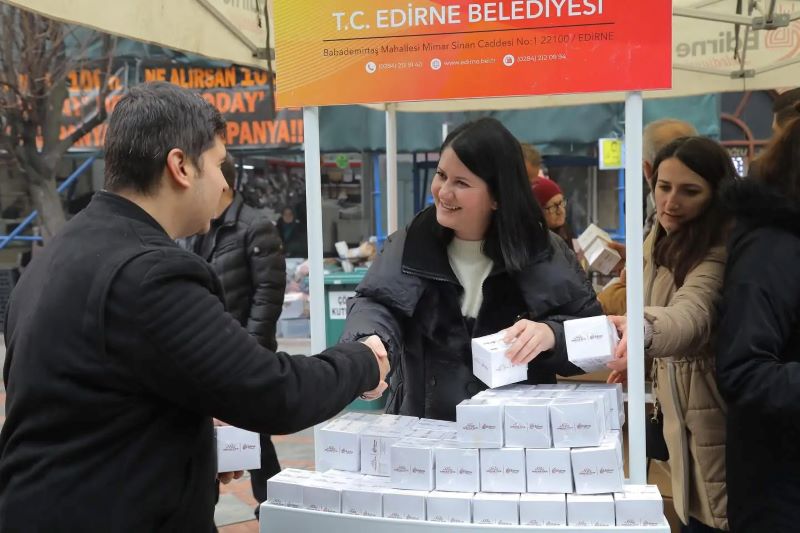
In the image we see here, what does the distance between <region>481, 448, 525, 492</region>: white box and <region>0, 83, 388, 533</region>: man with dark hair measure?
0.52 metres

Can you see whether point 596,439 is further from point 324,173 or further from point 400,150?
point 324,173

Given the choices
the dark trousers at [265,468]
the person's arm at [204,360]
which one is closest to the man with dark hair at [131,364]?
the person's arm at [204,360]

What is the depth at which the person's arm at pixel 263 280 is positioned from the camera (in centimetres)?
412

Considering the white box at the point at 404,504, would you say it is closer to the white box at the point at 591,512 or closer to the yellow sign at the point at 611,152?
the white box at the point at 591,512

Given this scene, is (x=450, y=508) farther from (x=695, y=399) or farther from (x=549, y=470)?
(x=695, y=399)

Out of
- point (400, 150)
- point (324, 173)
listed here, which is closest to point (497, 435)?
point (400, 150)

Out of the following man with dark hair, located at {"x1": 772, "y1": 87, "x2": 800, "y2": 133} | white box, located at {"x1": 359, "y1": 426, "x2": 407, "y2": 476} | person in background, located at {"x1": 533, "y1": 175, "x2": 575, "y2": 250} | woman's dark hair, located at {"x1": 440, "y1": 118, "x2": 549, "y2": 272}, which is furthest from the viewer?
person in background, located at {"x1": 533, "y1": 175, "x2": 575, "y2": 250}

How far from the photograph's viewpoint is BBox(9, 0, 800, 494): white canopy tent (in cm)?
209

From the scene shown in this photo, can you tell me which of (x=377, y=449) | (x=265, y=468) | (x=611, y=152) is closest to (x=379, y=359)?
(x=377, y=449)

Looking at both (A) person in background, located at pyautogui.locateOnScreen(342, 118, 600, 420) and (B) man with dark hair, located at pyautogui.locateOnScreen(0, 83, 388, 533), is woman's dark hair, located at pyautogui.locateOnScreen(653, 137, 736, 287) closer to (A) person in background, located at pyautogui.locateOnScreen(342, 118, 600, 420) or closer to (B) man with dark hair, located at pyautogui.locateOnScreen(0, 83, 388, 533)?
(A) person in background, located at pyautogui.locateOnScreen(342, 118, 600, 420)

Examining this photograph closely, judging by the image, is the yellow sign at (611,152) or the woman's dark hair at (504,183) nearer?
the woman's dark hair at (504,183)

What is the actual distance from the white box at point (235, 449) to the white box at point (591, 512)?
893mm

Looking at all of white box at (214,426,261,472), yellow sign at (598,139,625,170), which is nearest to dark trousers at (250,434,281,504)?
white box at (214,426,261,472)

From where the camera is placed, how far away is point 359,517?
2.00 m
